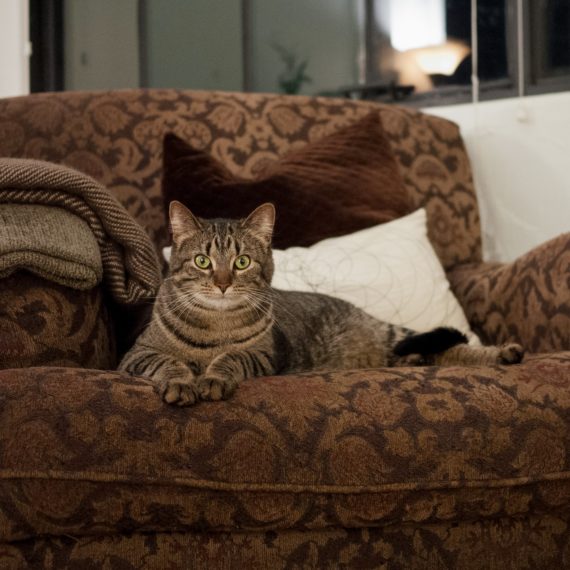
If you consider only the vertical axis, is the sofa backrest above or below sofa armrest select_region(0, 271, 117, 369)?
above

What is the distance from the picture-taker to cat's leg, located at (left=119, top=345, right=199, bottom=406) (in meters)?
1.21

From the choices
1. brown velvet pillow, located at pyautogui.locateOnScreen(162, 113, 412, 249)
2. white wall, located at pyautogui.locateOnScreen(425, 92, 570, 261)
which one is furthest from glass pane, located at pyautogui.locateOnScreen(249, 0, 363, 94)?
brown velvet pillow, located at pyautogui.locateOnScreen(162, 113, 412, 249)

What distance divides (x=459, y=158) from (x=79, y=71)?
2.66 m

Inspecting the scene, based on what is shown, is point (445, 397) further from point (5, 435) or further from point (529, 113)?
point (529, 113)

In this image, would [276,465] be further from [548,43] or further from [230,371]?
[548,43]

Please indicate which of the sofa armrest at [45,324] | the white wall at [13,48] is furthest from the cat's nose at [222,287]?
the white wall at [13,48]

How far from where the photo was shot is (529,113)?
2584 millimetres

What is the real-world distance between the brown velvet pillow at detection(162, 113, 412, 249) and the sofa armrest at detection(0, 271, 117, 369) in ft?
1.97

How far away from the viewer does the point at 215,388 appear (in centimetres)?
123

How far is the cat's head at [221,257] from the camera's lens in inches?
62.1

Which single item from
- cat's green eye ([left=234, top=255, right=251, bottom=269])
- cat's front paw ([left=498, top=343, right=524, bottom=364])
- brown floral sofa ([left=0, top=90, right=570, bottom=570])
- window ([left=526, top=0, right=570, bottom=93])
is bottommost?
brown floral sofa ([left=0, top=90, right=570, bottom=570])

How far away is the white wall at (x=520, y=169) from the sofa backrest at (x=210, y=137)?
0.16m

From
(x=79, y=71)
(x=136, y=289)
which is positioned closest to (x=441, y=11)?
(x=79, y=71)

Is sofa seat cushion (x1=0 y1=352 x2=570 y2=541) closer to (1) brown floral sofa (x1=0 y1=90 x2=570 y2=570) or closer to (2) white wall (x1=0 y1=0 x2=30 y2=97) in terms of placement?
(1) brown floral sofa (x1=0 y1=90 x2=570 y2=570)
